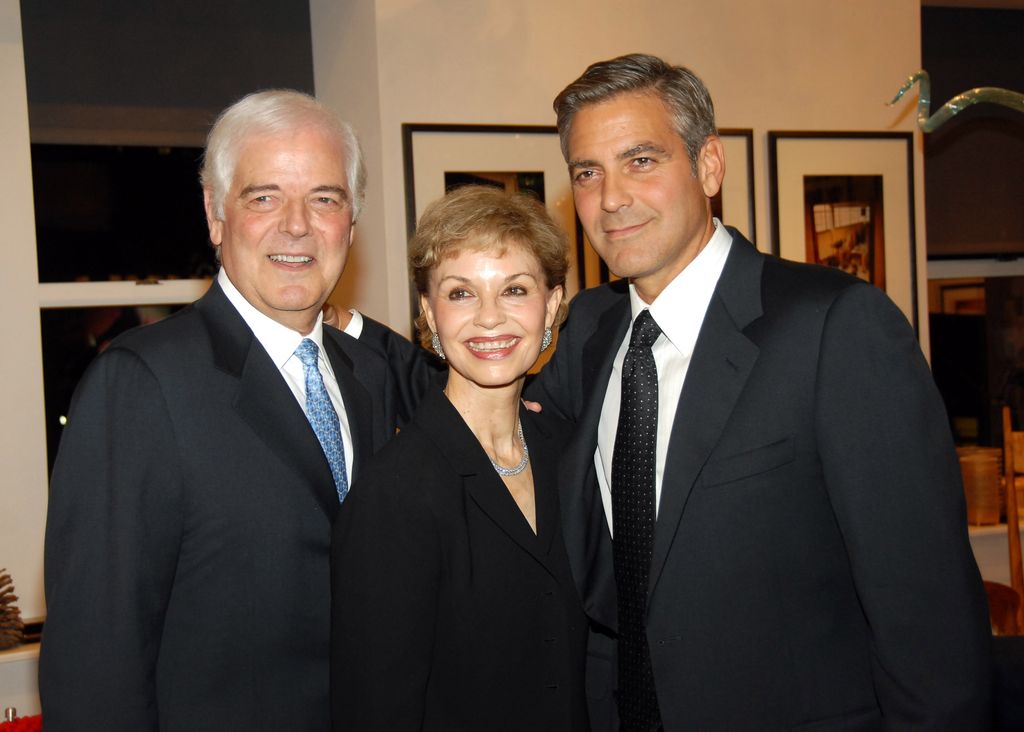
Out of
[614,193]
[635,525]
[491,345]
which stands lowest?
[635,525]

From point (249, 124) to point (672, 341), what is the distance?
87 centimetres

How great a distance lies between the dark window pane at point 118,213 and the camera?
11.6 ft

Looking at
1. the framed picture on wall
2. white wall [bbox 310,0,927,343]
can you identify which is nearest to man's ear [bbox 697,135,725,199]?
white wall [bbox 310,0,927,343]

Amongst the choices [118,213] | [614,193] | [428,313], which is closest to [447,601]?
[428,313]

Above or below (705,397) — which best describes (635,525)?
below

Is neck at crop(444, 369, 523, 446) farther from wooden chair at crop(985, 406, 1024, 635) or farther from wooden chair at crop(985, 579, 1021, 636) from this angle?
wooden chair at crop(985, 579, 1021, 636)

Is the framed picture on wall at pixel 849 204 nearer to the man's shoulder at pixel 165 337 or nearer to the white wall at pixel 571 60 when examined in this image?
the white wall at pixel 571 60

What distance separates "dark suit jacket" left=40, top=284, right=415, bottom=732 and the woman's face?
1.06ft

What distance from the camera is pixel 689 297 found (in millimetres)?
1812

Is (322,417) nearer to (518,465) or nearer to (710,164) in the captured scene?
(518,465)

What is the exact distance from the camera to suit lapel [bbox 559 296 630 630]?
1830 millimetres

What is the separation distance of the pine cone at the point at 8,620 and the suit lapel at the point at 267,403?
6.58 feet

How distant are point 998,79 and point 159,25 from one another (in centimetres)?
369

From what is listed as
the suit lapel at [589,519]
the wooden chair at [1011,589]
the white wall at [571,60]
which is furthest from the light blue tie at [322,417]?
the wooden chair at [1011,589]
